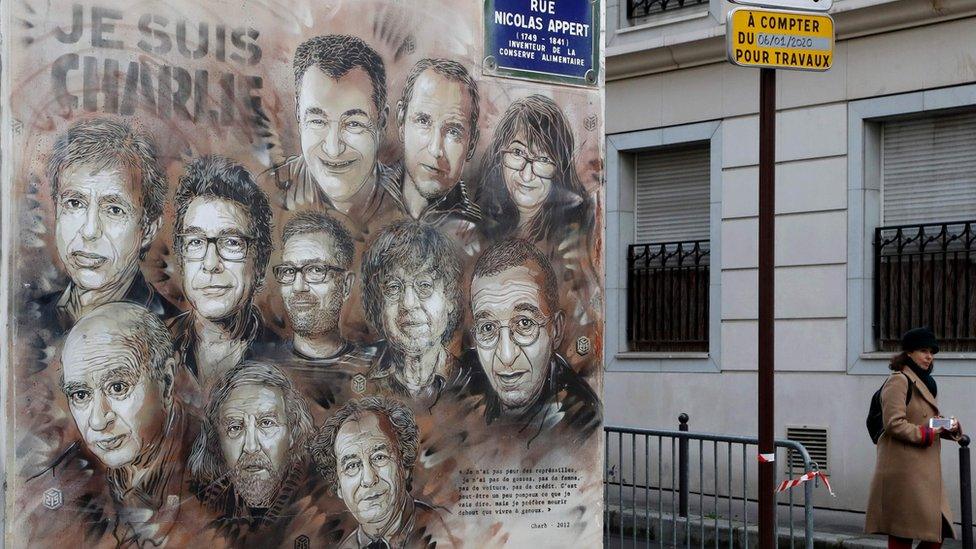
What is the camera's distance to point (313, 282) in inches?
190

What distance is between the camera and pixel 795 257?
46.5ft

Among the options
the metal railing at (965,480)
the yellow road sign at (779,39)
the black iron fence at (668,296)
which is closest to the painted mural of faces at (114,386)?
the yellow road sign at (779,39)

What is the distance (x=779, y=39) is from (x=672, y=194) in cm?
972

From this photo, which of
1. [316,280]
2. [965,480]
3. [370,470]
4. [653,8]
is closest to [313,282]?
[316,280]

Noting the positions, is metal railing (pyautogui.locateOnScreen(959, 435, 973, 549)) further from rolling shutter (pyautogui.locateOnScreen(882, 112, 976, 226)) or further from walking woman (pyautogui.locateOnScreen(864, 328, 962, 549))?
rolling shutter (pyautogui.locateOnScreen(882, 112, 976, 226))

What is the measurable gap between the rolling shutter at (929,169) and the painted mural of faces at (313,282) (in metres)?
9.56

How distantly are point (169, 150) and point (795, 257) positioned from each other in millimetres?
10336

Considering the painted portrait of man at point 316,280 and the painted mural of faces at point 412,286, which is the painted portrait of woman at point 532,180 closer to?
the painted mural of faces at point 412,286

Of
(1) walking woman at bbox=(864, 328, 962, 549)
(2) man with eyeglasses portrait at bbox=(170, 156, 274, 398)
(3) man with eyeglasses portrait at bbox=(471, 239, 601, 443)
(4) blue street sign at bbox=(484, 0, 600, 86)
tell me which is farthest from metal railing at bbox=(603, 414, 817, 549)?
(2) man with eyeglasses portrait at bbox=(170, 156, 274, 398)

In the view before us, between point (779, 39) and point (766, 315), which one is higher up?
point (779, 39)

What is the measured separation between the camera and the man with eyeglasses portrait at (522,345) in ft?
17.2

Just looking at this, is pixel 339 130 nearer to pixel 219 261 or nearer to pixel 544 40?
pixel 219 261

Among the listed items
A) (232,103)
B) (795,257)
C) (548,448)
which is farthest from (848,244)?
(232,103)

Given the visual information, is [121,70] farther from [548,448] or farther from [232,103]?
[548,448]
